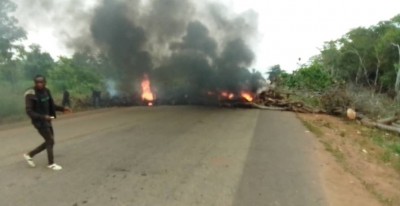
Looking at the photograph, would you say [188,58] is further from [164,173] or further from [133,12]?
[164,173]

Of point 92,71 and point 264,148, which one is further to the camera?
point 92,71

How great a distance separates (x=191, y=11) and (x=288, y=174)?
2144 centimetres

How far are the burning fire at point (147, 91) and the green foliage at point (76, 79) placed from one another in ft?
13.6

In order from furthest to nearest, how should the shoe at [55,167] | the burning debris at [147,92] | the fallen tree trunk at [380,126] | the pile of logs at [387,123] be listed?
1. the burning debris at [147,92]
2. the pile of logs at [387,123]
3. the fallen tree trunk at [380,126]
4. the shoe at [55,167]

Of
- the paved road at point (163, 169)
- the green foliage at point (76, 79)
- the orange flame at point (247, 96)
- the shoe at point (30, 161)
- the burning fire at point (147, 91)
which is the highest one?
the green foliage at point (76, 79)

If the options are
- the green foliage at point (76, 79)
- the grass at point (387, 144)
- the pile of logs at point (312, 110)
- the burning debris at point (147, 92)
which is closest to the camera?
the grass at point (387, 144)

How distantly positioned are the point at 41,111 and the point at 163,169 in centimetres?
226

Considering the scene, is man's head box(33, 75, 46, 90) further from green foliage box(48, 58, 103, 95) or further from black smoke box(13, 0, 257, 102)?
green foliage box(48, 58, 103, 95)

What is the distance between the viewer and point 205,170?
795 cm

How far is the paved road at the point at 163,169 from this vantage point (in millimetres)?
6148

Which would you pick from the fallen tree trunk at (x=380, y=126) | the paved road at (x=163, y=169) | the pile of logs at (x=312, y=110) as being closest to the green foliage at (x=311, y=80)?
the pile of logs at (x=312, y=110)

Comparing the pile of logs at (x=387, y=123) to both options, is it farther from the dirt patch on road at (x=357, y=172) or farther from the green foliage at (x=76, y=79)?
the green foliage at (x=76, y=79)

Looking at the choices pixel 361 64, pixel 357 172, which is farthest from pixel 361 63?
pixel 357 172

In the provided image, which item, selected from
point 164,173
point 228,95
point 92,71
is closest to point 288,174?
point 164,173
